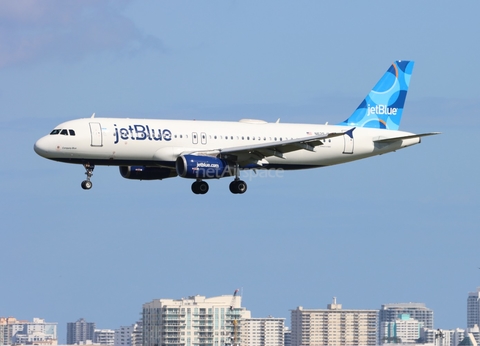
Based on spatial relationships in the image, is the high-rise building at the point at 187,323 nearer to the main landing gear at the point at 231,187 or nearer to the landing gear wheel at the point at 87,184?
the main landing gear at the point at 231,187

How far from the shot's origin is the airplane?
221 feet

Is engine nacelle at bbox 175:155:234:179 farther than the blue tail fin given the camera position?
No

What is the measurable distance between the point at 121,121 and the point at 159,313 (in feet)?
269

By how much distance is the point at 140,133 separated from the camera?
2682 inches

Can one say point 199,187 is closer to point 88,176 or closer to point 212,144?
point 212,144

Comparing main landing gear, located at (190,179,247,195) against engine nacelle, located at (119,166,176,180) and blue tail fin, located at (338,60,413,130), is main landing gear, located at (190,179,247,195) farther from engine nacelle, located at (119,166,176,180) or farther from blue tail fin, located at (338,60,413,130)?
blue tail fin, located at (338,60,413,130)

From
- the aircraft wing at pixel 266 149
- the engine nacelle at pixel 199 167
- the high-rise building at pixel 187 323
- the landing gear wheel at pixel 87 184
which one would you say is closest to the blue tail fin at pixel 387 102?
the aircraft wing at pixel 266 149

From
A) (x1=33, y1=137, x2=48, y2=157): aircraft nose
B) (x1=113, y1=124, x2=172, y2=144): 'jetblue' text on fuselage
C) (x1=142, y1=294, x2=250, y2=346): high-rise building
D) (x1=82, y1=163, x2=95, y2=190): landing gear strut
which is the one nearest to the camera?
(x1=33, y1=137, x2=48, y2=157): aircraft nose

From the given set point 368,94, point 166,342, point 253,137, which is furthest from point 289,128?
point 166,342

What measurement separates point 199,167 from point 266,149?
461cm

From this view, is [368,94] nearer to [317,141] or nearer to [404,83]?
[404,83]

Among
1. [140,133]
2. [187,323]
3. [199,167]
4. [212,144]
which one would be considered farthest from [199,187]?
[187,323]

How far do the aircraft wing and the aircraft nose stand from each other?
9.27m

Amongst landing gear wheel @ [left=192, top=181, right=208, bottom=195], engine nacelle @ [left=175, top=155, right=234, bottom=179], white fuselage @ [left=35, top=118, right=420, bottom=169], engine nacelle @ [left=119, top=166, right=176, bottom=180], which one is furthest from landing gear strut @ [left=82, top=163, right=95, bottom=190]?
landing gear wheel @ [left=192, top=181, right=208, bottom=195]
